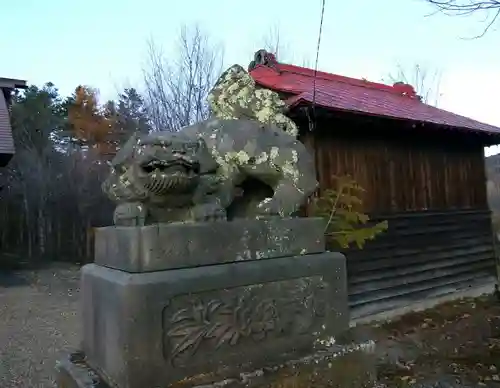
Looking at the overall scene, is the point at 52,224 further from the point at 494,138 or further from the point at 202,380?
the point at 202,380

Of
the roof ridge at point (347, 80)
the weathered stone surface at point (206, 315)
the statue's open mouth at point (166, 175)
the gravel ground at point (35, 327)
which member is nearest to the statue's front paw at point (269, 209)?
the weathered stone surface at point (206, 315)

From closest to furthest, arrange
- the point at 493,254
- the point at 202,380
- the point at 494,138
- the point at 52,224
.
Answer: the point at 202,380
the point at 494,138
the point at 493,254
the point at 52,224

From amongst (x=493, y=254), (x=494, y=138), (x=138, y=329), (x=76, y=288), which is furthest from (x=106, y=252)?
(x=76, y=288)

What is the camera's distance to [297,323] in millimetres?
2029

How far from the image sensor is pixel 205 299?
1.78m

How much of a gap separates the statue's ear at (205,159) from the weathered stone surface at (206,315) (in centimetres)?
45

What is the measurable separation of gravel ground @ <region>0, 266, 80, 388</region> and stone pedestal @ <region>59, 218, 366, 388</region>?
217cm

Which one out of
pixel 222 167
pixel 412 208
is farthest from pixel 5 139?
pixel 222 167

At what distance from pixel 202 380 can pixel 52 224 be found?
1896 centimetres

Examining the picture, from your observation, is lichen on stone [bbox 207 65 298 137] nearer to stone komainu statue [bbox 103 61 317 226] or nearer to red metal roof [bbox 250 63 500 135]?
stone komainu statue [bbox 103 61 317 226]

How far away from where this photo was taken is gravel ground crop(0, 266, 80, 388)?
15.9ft

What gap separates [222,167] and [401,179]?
5360mm

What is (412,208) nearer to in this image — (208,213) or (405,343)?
(405,343)

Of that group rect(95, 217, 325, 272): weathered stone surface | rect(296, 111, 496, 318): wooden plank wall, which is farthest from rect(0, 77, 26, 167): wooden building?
rect(95, 217, 325, 272): weathered stone surface
